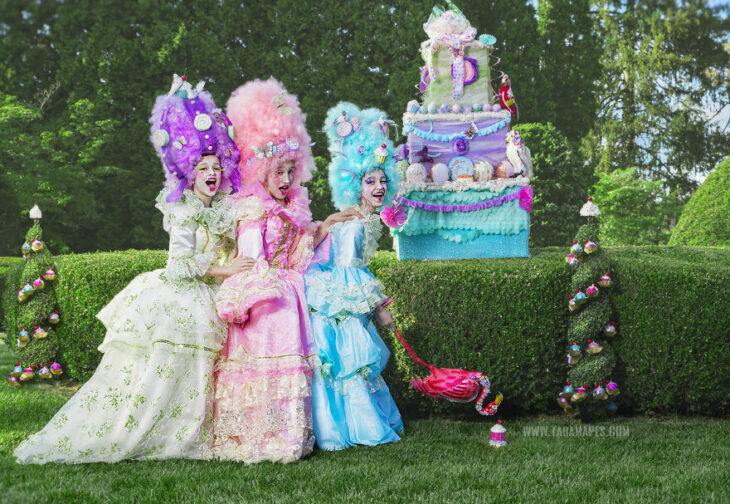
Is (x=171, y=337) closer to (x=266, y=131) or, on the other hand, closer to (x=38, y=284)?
(x=266, y=131)

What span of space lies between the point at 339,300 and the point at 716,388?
2817mm

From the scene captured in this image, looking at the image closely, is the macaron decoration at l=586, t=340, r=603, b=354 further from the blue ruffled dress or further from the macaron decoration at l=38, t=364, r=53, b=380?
the macaron decoration at l=38, t=364, r=53, b=380

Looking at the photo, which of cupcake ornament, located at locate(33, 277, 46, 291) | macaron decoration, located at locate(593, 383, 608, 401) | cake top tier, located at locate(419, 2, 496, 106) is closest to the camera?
macaron decoration, located at locate(593, 383, 608, 401)

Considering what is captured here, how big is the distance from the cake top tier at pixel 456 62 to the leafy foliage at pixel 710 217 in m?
5.41

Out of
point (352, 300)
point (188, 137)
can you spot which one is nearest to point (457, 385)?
point (352, 300)

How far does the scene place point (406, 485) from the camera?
3396 mm

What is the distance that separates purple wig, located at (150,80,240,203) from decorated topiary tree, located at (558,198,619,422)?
2477 millimetres

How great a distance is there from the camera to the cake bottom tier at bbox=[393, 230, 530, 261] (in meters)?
5.74

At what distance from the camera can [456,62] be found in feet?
19.6

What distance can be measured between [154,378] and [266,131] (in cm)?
160

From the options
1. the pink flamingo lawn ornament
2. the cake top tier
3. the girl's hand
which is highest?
the cake top tier

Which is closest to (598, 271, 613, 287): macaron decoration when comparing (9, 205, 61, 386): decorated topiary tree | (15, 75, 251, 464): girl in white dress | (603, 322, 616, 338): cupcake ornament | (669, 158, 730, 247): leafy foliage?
(603, 322, 616, 338): cupcake ornament

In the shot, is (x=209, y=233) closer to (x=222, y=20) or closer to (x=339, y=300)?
(x=339, y=300)

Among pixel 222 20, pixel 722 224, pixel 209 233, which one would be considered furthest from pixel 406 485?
pixel 222 20
